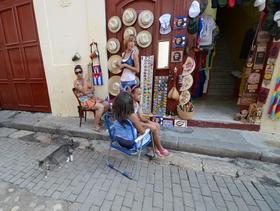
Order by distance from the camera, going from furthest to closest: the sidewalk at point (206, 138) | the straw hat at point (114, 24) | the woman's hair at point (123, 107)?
the straw hat at point (114, 24), the sidewalk at point (206, 138), the woman's hair at point (123, 107)

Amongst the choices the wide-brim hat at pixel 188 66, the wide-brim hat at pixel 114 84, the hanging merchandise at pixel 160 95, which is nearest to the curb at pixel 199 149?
the hanging merchandise at pixel 160 95

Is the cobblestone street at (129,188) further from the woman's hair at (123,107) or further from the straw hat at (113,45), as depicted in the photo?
the straw hat at (113,45)

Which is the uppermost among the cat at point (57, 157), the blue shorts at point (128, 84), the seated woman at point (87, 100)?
the blue shorts at point (128, 84)

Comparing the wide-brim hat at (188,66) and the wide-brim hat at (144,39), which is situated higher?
the wide-brim hat at (144,39)

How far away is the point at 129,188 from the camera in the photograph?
2.14 meters

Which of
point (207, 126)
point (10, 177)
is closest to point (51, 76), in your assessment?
point (10, 177)

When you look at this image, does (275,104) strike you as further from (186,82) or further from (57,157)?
(57,157)

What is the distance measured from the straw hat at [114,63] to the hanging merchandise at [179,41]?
1.14m

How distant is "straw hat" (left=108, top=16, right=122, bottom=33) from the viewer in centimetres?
329

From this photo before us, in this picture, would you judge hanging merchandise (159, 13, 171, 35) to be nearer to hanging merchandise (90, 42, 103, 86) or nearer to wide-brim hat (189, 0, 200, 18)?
wide-brim hat (189, 0, 200, 18)

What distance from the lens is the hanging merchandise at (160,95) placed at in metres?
3.43

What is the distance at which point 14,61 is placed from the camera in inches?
173

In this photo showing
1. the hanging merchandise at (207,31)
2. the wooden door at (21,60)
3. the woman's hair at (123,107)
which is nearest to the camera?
the woman's hair at (123,107)

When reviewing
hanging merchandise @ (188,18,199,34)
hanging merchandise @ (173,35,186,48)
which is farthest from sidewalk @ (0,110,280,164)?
hanging merchandise @ (188,18,199,34)
